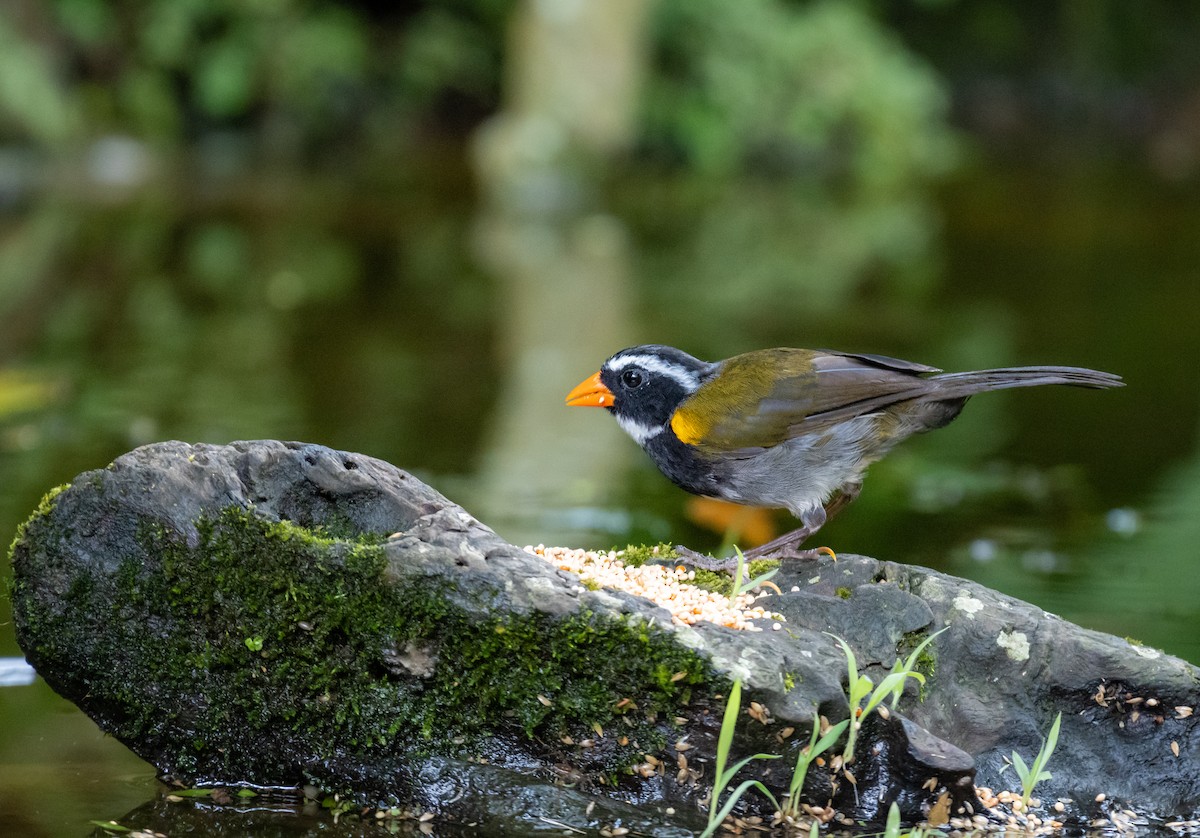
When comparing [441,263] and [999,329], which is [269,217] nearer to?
[441,263]

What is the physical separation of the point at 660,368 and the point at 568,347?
21.8 feet

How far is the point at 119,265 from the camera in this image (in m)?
14.0

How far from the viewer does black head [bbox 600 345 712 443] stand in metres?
4.52

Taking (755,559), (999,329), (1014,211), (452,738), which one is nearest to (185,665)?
(452,738)

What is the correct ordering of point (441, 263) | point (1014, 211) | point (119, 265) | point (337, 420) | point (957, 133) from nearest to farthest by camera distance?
1. point (337, 420)
2. point (119, 265)
3. point (441, 263)
4. point (1014, 211)
5. point (957, 133)

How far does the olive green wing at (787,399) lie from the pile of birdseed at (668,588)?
422mm

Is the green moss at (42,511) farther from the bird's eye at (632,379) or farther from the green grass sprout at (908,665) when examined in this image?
the green grass sprout at (908,665)

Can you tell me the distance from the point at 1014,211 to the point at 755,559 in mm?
16306

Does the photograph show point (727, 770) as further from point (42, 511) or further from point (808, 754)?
point (42, 511)

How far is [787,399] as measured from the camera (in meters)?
4.44

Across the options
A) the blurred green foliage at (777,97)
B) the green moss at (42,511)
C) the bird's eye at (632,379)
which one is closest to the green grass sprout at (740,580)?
the bird's eye at (632,379)

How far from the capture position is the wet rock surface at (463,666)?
348 cm

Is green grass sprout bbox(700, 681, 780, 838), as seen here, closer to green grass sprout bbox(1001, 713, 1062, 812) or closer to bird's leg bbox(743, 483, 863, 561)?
green grass sprout bbox(1001, 713, 1062, 812)

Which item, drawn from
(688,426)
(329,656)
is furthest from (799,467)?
(329,656)
